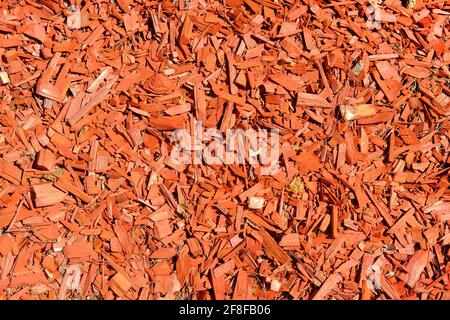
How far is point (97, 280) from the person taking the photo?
8.02ft

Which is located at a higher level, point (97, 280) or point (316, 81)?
point (316, 81)

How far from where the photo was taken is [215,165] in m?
2.52

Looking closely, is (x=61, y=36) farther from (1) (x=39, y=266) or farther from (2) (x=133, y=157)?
(1) (x=39, y=266)

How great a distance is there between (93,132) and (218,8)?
91cm

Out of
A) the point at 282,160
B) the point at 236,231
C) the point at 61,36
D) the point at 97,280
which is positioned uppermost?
the point at 61,36

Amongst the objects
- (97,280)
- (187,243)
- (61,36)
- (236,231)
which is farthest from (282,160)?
(61,36)

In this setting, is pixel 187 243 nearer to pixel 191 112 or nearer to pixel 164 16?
Answer: pixel 191 112

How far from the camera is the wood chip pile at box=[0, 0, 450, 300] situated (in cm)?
246

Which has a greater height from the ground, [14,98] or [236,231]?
[14,98]

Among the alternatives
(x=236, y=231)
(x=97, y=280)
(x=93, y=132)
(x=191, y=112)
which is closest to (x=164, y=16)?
(x=191, y=112)

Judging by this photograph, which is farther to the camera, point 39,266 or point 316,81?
point 316,81

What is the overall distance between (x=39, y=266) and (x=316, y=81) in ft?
5.45

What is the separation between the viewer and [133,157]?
2508 mm

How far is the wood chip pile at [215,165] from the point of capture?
2.46 meters
